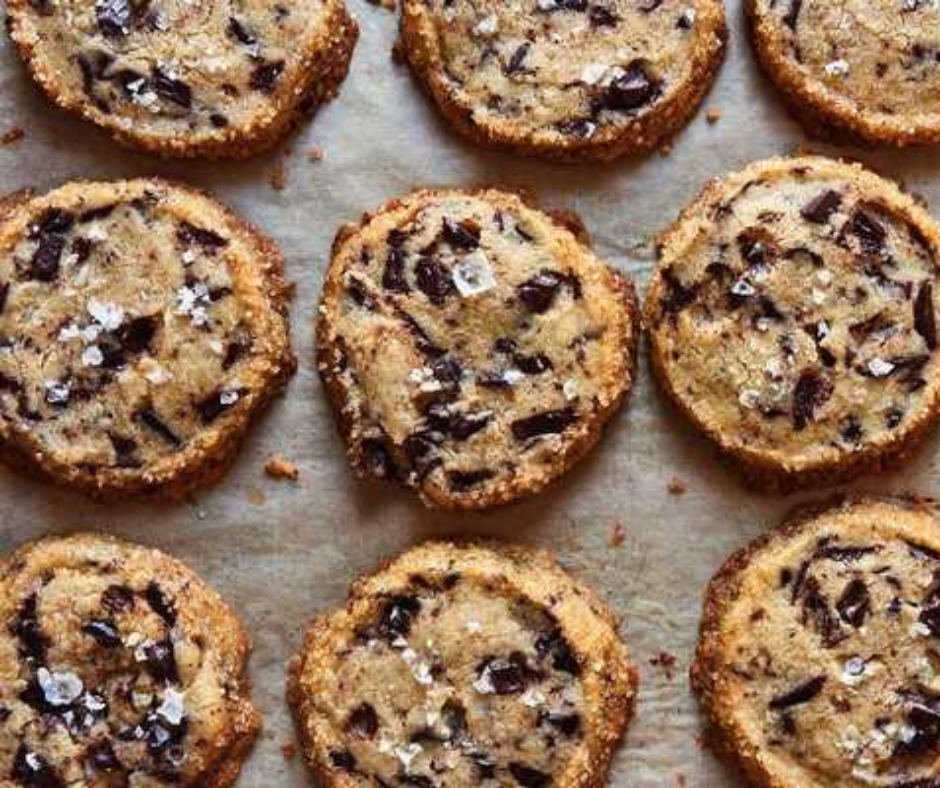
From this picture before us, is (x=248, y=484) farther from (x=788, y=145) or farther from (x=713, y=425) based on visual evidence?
(x=788, y=145)

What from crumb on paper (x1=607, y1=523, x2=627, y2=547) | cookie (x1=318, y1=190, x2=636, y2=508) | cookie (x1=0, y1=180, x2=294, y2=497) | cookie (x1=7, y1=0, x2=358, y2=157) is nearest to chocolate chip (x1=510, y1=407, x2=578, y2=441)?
cookie (x1=318, y1=190, x2=636, y2=508)

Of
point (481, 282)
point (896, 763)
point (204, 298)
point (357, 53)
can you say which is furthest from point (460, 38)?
point (896, 763)

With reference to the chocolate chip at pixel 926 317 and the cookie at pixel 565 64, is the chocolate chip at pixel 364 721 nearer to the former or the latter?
the cookie at pixel 565 64

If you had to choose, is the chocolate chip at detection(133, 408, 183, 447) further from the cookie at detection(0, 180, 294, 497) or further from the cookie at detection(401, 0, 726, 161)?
the cookie at detection(401, 0, 726, 161)

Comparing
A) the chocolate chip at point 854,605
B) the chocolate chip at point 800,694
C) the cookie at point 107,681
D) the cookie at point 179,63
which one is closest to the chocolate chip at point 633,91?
the cookie at point 179,63

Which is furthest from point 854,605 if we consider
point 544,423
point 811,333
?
point 544,423

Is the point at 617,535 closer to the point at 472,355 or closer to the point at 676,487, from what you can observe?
the point at 676,487
